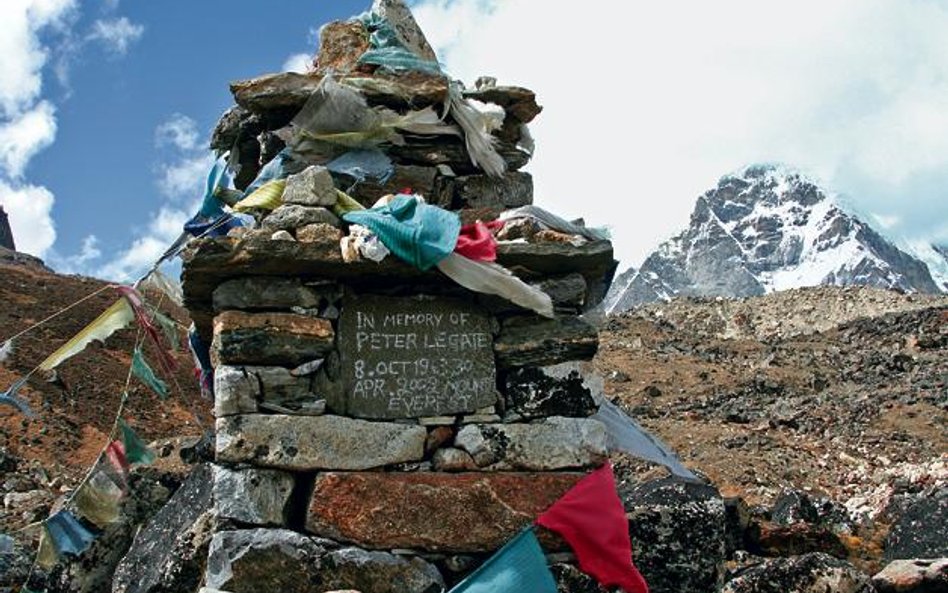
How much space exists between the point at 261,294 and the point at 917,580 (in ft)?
17.6

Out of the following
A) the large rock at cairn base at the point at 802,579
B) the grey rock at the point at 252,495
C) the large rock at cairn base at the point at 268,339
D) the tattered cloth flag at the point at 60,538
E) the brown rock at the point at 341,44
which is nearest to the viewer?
the grey rock at the point at 252,495

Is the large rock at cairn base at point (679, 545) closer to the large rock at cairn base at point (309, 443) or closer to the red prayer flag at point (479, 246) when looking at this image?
the large rock at cairn base at point (309, 443)

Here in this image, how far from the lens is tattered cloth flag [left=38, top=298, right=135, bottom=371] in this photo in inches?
252

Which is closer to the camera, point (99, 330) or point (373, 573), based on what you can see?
point (373, 573)

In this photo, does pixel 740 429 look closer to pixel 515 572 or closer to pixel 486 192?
pixel 486 192

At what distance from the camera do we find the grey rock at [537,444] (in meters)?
5.10

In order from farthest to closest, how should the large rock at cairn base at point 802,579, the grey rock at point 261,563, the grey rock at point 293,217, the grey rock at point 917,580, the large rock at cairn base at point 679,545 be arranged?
the grey rock at point 917,580
the large rock at cairn base at point 802,579
the large rock at cairn base at point 679,545
the grey rock at point 293,217
the grey rock at point 261,563

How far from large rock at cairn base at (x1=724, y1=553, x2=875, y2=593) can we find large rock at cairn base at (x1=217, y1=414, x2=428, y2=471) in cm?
261

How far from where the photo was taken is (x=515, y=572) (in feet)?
15.9

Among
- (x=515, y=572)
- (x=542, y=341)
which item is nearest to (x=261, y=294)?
(x=542, y=341)

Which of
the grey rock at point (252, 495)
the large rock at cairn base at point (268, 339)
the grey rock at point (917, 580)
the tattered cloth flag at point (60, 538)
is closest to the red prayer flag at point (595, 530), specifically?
the grey rock at point (252, 495)

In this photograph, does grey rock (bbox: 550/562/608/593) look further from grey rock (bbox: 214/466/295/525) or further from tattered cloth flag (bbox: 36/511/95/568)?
tattered cloth flag (bbox: 36/511/95/568)

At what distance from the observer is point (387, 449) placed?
197 inches

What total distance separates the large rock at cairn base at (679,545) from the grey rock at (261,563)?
2.23 m
